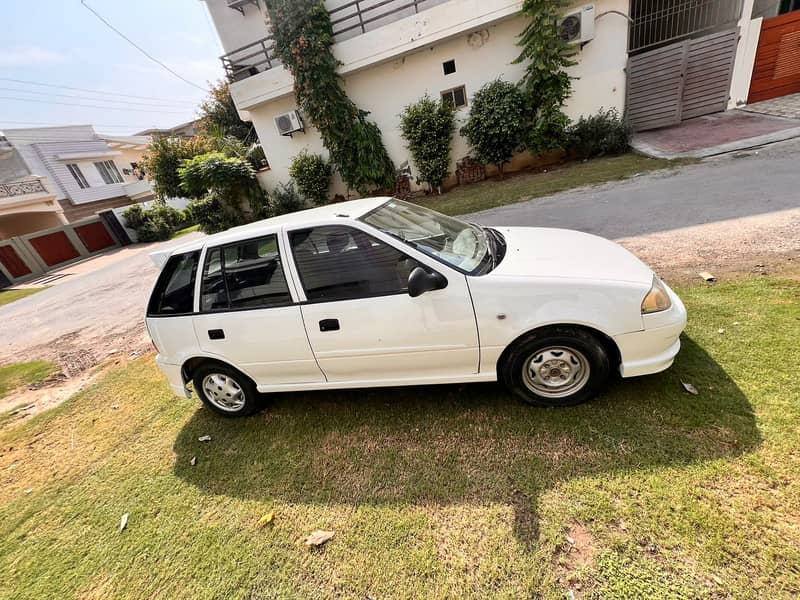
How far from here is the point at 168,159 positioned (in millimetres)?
19281

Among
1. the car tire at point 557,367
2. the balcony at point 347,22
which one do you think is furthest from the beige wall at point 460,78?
the car tire at point 557,367

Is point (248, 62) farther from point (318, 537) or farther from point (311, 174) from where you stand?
point (318, 537)

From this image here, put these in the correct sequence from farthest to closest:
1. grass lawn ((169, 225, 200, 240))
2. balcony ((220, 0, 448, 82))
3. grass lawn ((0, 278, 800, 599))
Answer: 1. grass lawn ((169, 225, 200, 240))
2. balcony ((220, 0, 448, 82))
3. grass lawn ((0, 278, 800, 599))

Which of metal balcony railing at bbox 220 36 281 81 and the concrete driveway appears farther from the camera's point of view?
metal balcony railing at bbox 220 36 281 81

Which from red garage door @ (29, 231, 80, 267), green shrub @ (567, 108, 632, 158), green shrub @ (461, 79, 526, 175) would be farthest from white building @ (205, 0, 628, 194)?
red garage door @ (29, 231, 80, 267)

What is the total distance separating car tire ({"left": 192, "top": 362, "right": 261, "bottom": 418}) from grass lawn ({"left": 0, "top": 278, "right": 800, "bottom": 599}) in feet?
0.56

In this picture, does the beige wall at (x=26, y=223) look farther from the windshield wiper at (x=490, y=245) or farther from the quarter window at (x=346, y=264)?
the windshield wiper at (x=490, y=245)

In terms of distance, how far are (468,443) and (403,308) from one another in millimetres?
1076

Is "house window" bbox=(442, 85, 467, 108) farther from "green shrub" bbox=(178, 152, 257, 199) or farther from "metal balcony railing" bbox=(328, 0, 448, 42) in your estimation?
"green shrub" bbox=(178, 152, 257, 199)

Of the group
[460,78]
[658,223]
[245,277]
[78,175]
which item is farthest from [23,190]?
[658,223]

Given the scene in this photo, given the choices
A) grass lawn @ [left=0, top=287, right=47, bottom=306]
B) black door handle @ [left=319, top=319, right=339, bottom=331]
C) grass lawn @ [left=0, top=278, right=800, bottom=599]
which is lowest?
grass lawn @ [left=0, top=287, right=47, bottom=306]

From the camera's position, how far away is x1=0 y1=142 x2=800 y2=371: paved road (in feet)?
14.1

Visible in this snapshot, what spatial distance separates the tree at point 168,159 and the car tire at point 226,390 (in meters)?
20.0

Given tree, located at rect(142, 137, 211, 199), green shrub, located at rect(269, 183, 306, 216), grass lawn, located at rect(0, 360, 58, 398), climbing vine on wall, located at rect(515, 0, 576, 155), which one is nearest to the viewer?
grass lawn, located at rect(0, 360, 58, 398)
